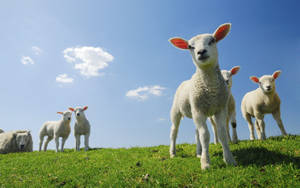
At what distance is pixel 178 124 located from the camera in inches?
270

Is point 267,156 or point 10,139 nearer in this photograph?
point 267,156

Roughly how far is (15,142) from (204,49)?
54.3 ft

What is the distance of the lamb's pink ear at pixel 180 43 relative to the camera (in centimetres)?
544

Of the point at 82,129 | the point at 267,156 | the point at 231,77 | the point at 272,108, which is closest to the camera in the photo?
the point at 267,156

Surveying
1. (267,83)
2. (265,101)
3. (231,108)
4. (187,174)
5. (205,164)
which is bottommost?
(187,174)

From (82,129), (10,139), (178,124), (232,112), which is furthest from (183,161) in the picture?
(10,139)

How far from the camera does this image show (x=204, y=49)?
188 inches

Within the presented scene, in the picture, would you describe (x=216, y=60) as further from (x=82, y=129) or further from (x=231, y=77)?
(x=82, y=129)

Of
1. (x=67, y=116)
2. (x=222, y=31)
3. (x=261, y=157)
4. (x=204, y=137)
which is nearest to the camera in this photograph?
(x=204, y=137)

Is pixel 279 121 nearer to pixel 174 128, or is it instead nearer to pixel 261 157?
pixel 261 157

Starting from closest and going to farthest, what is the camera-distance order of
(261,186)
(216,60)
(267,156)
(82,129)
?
(261,186)
(216,60)
(267,156)
(82,129)

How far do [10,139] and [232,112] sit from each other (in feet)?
51.7

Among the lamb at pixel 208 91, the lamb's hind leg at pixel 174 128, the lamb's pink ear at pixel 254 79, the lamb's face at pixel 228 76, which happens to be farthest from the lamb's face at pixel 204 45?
the lamb's pink ear at pixel 254 79

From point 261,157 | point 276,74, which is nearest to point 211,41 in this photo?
point 261,157
